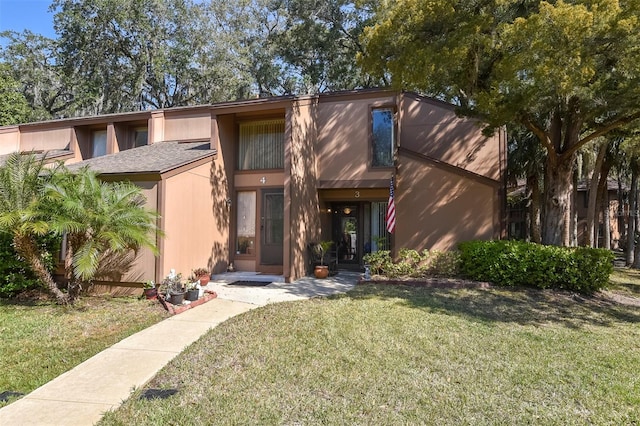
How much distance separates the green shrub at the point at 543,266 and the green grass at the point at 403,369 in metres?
1.69

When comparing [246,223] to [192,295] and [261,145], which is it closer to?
[261,145]

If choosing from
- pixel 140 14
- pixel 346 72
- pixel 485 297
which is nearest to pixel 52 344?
pixel 485 297

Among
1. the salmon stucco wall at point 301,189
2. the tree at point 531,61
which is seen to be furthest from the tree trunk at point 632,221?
the salmon stucco wall at point 301,189

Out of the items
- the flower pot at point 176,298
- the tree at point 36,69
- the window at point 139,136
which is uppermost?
the tree at point 36,69

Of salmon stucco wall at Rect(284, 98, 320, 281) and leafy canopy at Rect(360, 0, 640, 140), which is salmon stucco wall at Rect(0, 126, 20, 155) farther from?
leafy canopy at Rect(360, 0, 640, 140)

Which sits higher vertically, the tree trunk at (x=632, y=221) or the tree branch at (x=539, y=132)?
the tree branch at (x=539, y=132)

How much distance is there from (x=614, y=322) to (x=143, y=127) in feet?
52.1

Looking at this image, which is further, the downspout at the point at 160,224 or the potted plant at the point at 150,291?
the downspout at the point at 160,224

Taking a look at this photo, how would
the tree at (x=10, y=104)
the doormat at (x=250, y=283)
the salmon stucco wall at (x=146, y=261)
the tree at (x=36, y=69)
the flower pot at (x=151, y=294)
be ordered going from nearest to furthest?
the flower pot at (x=151, y=294), the salmon stucco wall at (x=146, y=261), the doormat at (x=250, y=283), the tree at (x=10, y=104), the tree at (x=36, y=69)

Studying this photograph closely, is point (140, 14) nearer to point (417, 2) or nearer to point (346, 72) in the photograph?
point (346, 72)

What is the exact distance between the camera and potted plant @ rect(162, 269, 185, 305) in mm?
8102

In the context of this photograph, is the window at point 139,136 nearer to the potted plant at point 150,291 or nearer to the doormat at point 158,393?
the potted plant at point 150,291

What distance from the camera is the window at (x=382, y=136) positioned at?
12531mm

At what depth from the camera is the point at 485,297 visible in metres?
8.94
